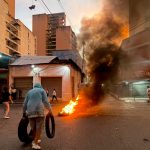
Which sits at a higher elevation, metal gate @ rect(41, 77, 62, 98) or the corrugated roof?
the corrugated roof

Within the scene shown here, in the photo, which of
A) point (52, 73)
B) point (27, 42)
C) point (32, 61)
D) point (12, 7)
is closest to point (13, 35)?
point (27, 42)

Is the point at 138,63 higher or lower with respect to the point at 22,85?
higher

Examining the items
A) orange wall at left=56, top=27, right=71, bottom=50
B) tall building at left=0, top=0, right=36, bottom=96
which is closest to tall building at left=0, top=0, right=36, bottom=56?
tall building at left=0, top=0, right=36, bottom=96

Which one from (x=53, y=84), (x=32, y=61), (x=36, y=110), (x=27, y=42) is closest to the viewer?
(x=36, y=110)

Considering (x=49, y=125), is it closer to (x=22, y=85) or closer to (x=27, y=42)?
(x=22, y=85)

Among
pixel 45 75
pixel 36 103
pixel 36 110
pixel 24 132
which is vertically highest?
pixel 45 75

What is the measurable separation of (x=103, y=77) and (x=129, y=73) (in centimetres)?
1714

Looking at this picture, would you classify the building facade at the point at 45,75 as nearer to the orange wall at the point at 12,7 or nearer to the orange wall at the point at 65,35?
the orange wall at the point at 65,35

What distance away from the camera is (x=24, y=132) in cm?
887

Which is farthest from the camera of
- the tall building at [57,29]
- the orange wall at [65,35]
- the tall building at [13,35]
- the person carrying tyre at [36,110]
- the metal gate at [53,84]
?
the tall building at [13,35]

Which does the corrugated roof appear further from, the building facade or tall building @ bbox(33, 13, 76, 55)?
tall building @ bbox(33, 13, 76, 55)

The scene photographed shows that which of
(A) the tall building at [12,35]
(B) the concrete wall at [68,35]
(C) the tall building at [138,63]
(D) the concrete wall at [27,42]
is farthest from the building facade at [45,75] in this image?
(D) the concrete wall at [27,42]

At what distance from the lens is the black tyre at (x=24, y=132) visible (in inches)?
347

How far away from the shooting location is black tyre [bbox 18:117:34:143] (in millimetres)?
8812
